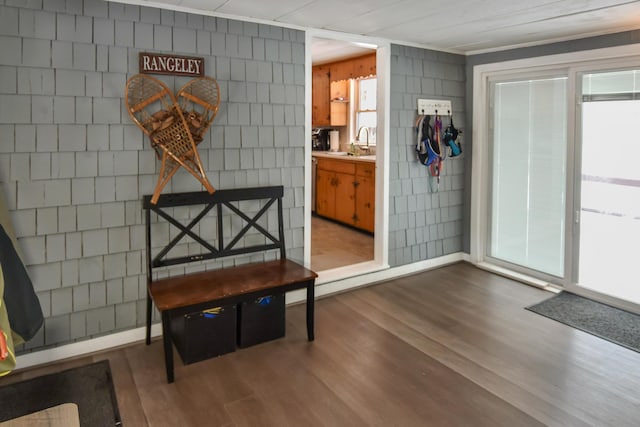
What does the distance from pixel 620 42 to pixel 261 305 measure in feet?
11.2

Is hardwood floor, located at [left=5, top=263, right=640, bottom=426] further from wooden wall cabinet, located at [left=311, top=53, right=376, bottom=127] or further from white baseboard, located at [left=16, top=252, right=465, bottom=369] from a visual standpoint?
wooden wall cabinet, located at [left=311, top=53, right=376, bottom=127]

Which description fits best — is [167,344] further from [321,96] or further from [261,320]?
[321,96]

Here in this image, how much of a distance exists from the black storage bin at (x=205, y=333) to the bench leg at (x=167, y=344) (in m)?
0.17

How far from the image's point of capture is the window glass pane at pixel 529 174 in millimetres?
4270

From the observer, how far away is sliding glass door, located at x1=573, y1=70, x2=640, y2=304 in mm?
3721

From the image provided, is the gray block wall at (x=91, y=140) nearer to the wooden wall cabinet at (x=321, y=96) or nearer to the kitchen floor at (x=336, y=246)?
the kitchen floor at (x=336, y=246)

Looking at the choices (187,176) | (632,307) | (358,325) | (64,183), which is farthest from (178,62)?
(632,307)

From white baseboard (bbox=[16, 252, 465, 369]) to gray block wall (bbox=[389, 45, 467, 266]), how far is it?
0.31 ft

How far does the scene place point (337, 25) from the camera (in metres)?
3.68

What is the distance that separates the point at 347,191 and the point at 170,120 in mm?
3550

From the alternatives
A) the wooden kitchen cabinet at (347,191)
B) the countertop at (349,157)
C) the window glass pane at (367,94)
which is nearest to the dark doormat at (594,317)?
the wooden kitchen cabinet at (347,191)

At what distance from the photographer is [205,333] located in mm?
3010

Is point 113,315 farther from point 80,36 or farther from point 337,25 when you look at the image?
point 337,25

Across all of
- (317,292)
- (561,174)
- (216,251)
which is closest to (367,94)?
(561,174)
